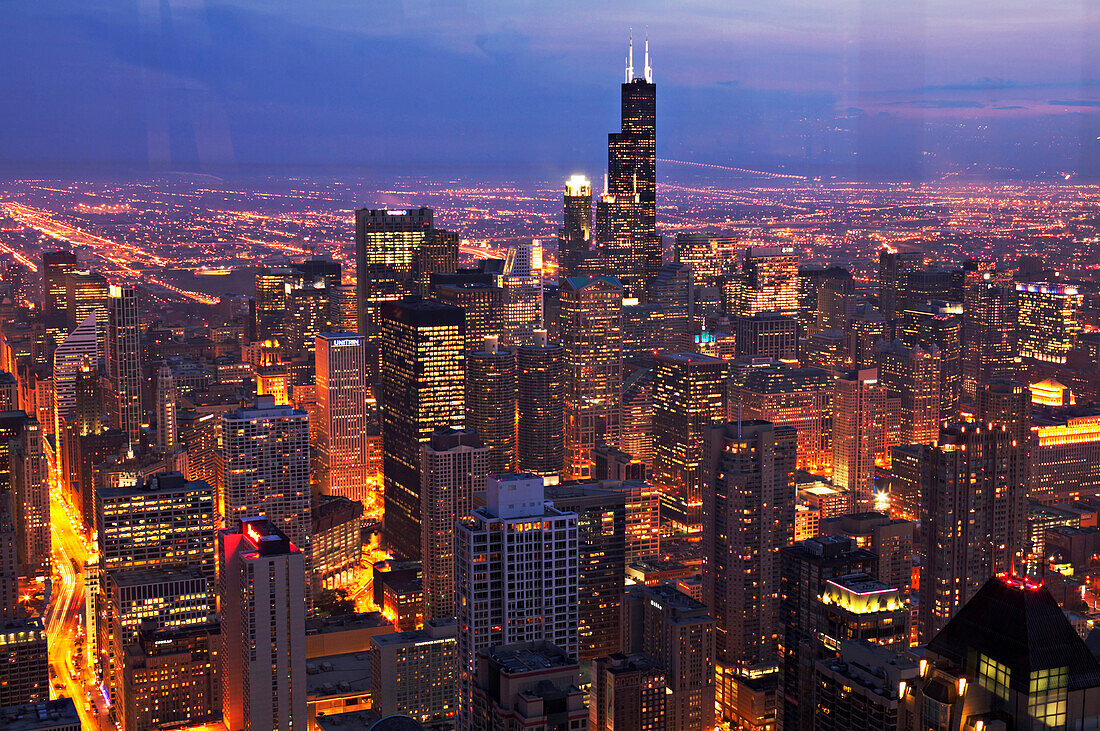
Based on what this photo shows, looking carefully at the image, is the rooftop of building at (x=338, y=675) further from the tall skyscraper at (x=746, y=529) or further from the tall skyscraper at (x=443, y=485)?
the tall skyscraper at (x=746, y=529)

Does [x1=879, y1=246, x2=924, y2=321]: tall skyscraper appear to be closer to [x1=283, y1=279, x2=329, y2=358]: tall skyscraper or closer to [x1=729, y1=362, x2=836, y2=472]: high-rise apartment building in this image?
[x1=729, y1=362, x2=836, y2=472]: high-rise apartment building

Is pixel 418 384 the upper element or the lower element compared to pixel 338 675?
upper

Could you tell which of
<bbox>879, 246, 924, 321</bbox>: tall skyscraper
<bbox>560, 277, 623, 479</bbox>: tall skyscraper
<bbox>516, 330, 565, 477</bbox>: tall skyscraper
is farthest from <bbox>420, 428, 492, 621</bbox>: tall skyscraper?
<bbox>879, 246, 924, 321</bbox>: tall skyscraper

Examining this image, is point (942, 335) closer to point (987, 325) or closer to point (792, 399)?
point (987, 325)

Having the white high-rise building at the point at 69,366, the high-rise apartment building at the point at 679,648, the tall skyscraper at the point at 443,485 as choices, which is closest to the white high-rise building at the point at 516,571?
the high-rise apartment building at the point at 679,648

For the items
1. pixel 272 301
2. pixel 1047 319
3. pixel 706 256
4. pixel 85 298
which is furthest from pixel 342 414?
pixel 1047 319

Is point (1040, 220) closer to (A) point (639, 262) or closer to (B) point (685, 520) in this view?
(B) point (685, 520)
